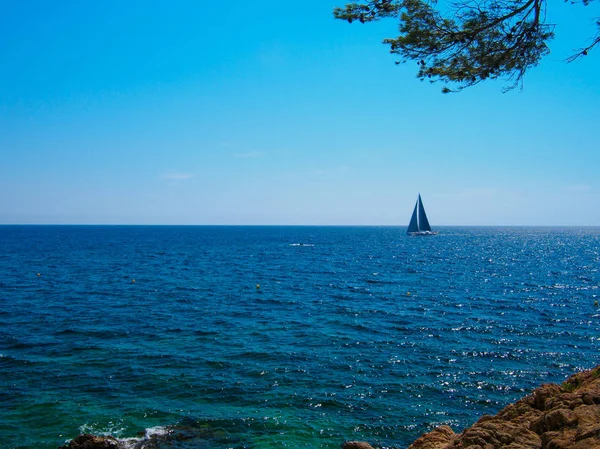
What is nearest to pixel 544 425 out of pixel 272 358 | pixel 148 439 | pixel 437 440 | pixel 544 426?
pixel 544 426

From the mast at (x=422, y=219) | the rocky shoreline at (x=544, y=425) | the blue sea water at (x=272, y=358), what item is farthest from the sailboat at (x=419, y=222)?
the rocky shoreline at (x=544, y=425)

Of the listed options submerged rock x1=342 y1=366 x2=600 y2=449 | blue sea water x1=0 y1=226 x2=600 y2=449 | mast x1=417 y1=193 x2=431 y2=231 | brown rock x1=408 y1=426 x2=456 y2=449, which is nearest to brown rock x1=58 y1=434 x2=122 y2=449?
blue sea water x1=0 y1=226 x2=600 y2=449

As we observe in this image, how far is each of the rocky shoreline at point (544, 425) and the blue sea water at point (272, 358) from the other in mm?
5707

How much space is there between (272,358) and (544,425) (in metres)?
17.4

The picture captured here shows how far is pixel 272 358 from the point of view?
25.5m

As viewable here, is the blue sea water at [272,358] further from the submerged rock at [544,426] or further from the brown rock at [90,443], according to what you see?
the submerged rock at [544,426]

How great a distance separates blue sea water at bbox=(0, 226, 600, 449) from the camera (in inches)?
700

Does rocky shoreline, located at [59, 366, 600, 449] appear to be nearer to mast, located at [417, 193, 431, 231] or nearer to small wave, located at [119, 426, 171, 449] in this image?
small wave, located at [119, 426, 171, 449]

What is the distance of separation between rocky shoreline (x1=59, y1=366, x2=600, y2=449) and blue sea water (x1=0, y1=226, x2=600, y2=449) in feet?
18.7

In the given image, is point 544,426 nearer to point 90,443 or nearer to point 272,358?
point 90,443

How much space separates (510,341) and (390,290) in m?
21.6

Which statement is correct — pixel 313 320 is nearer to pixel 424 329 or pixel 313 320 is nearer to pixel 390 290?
pixel 424 329

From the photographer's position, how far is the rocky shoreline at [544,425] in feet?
29.6

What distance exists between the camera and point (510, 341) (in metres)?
29.4
